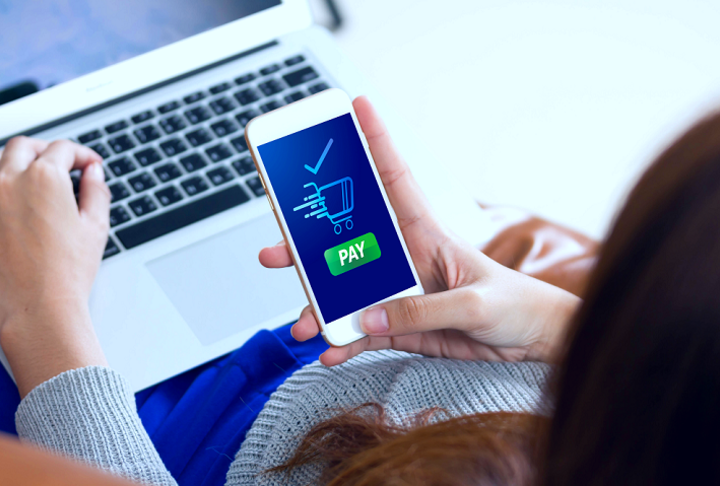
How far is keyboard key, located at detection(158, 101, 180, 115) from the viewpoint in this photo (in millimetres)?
696

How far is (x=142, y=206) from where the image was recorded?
2.04ft

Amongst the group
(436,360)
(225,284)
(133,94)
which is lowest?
(436,360)

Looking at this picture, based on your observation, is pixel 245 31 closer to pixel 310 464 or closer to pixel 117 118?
pixel 117 118

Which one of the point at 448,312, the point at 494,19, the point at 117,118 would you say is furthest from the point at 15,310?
the point at 494,19

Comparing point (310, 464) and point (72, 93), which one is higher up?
point (72, 93)

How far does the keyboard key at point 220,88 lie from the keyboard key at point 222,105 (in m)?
0.02

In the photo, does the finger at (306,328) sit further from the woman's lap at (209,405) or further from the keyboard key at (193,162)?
the keyboard key at (193,162)

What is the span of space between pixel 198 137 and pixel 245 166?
76 millimetres

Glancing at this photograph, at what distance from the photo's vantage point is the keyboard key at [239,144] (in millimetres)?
661

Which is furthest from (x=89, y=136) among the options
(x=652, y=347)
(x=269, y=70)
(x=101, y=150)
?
(x=652, y=347)

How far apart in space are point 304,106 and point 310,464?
0.29 metres

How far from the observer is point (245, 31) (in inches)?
28.0

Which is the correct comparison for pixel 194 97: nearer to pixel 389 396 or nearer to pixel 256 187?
pixel 256 187

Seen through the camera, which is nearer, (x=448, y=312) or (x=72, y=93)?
(x=448, y=312)
